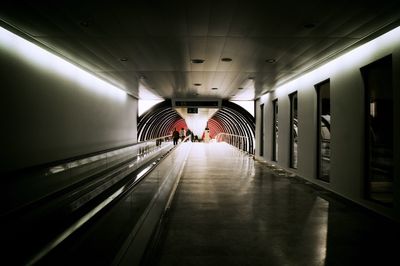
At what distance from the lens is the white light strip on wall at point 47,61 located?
575 centimetres

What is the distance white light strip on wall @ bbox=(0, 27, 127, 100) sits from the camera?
5754 millimetres

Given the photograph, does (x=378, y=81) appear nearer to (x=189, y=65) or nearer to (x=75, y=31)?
(x=189, y=65)

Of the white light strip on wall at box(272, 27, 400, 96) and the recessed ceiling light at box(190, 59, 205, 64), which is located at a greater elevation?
the recessed ceiling light at box(190, 59, 205, 64)

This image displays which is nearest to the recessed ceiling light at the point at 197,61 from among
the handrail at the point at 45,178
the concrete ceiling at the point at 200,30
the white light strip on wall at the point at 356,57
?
the concrete ceiling at the point at 200,30

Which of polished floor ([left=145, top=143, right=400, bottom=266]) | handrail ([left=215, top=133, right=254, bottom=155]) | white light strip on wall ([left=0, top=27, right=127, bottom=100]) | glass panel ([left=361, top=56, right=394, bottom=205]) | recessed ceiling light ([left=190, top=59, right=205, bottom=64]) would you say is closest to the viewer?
polished floor ([left=145, top=143, right=400, bottom=266])

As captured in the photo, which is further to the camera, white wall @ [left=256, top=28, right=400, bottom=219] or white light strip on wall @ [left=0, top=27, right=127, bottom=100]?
white light strip on wall @ [left=0, top=27, right=127, bottom=100]

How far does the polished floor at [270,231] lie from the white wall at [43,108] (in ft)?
11.0

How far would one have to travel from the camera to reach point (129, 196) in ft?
12.9

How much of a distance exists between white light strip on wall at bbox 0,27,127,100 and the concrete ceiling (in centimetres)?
55

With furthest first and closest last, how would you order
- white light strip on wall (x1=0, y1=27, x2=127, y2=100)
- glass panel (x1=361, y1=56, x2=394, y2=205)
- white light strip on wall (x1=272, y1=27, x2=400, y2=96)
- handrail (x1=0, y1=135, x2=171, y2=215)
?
white light strip on wall (x1=0, y1=27, x2=127, y2=100) < glass panel (x1=361, y1=56, x2=394, y2=205) < white light strip on wall (x1=272, y1=27, x2=400, y2=96) < handrail (x1=0, y1=135, x2=171, y2=215)

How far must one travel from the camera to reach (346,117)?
20.6 ft

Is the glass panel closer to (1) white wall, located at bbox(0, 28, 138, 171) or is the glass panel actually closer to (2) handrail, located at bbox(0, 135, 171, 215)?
(2) handrail, located at bbox(0, 135, 171, 215)

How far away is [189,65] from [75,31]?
10.1 ft

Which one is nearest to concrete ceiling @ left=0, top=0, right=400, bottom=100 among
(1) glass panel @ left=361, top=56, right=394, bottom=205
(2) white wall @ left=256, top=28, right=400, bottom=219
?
(2) white wall @ left=256, top=28, right=400, bottom=219
